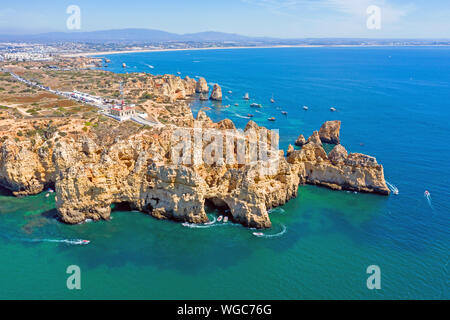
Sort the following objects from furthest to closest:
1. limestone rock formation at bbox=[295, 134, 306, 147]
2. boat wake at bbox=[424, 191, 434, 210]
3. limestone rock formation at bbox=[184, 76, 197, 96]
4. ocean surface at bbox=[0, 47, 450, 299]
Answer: limestone rock formation at bbox=[184, 76, 197, 96] < limestone rock formation at bbox=[295, 134, 306, 147] < boat wake at bbox=[424, 191, 434, 210] < ocean surface at bbox=[0, 47, 450, 299]

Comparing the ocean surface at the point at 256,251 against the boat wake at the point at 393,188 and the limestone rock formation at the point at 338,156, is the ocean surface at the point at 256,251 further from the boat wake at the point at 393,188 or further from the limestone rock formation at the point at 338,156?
the limestone rock formation at the point at 338,156

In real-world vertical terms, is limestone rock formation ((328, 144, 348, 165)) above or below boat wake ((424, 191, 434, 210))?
above

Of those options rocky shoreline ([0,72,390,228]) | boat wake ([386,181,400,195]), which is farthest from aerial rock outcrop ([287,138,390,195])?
boat wake ([386,181,400,195])

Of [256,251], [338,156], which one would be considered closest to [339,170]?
[338,156]

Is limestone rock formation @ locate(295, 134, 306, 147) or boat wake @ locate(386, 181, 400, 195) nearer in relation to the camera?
boat wake @ locate(386, 181, 400, 195)

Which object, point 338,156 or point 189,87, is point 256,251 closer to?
point 338,156

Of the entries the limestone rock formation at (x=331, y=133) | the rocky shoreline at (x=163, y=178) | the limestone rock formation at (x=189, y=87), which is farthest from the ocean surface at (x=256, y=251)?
the limestone rock formation at (x=189, y=87)

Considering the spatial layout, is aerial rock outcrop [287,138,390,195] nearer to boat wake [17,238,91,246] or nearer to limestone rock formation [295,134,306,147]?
limestone rock formation [295,134,306,147]
